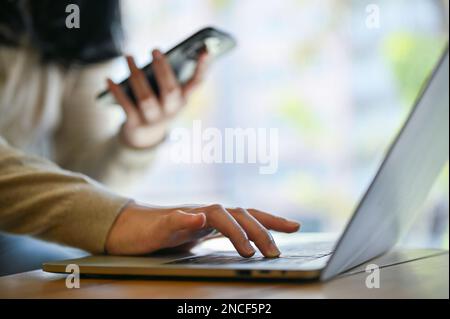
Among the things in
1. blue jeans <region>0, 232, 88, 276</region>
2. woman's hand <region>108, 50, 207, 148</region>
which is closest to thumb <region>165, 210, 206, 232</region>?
blue jeans <region>0, 232, 88, 276</region>

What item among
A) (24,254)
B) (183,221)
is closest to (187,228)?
(183,221)

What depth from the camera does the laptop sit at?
17.1 inches

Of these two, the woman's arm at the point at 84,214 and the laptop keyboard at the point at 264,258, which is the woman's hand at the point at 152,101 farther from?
the laptop keyboard at the point at 264,258

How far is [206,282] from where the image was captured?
47 centimetres

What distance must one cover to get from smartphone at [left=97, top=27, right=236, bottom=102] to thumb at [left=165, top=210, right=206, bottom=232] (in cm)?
31

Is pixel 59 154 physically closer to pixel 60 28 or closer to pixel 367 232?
pixel 60 28

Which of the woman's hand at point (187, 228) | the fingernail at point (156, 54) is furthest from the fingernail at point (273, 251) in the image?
the fingernail at point (156, 54)

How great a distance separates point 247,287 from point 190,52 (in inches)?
20.5

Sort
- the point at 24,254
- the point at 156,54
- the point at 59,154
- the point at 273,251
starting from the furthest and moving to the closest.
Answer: the point at 59,154
the point at 156,54
the point at 24,254
the point at 273,251

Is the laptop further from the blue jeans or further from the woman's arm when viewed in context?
the blue jeans

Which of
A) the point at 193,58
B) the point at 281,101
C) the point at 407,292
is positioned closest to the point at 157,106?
the point at 193,58

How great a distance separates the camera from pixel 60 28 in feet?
3.50
